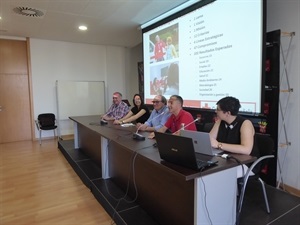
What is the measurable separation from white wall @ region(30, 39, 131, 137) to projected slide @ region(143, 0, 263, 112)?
2333 mm

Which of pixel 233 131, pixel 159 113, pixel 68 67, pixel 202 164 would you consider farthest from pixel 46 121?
pixel 202 164

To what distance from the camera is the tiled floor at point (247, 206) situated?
1.83 m

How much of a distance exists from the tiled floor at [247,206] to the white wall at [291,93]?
41 centimetres

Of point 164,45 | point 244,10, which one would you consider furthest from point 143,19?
point 244,10

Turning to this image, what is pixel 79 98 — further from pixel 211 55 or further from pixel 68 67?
pixel 211 55

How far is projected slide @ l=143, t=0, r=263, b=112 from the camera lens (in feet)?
8.14

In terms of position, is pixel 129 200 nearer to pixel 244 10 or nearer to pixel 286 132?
pixel 286 132

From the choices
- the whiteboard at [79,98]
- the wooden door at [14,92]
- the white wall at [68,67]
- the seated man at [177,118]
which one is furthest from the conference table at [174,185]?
the wooden door at [14,92]

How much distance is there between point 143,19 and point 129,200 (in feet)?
10.4

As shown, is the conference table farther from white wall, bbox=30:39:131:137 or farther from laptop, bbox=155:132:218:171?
white wall, bbox=30:39:131:137

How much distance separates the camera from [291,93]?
8.32ft

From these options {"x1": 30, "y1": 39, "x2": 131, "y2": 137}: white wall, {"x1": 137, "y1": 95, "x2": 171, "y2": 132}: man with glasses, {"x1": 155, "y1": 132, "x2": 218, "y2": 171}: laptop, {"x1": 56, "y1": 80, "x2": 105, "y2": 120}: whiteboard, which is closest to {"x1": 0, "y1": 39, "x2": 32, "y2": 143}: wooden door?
{"x1": 30, "y1": 39, "x2": 131, "y2": 137}: white wall

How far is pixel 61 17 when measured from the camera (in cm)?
→ 385

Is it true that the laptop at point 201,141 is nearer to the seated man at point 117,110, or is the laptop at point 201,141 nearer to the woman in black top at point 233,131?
the woman in black top at point 233,131
